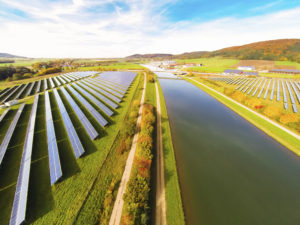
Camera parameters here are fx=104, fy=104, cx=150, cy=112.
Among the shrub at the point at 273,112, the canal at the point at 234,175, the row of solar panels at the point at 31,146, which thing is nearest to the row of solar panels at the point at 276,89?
the shrub at the point at 273,112

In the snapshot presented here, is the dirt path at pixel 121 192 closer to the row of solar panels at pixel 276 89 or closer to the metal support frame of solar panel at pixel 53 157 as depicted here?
the metal support frame of solar panel at pixel 53 157

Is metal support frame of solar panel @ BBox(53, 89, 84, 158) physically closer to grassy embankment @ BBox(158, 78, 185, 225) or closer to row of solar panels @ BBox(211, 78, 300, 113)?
grassy embankment @ BBox(158, 78, 185, 225)

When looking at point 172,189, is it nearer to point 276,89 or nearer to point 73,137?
point 73,137

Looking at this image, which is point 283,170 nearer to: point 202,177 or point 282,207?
point 282,207

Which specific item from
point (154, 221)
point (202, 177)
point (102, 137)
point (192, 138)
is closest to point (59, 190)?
point (102, 137)

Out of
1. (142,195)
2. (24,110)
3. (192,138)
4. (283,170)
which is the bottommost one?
(283,170)
